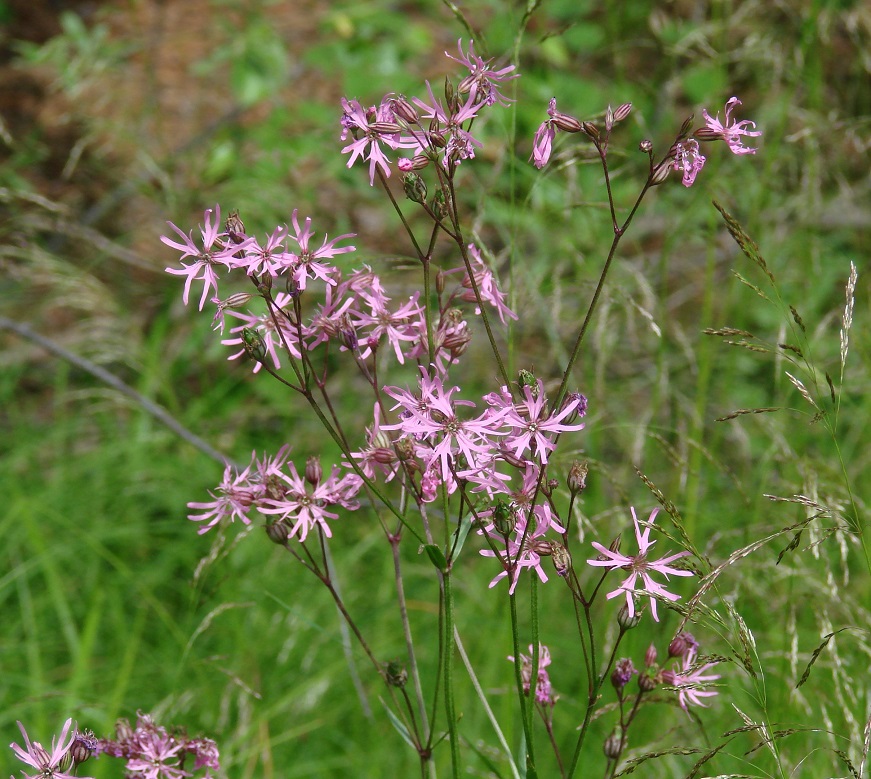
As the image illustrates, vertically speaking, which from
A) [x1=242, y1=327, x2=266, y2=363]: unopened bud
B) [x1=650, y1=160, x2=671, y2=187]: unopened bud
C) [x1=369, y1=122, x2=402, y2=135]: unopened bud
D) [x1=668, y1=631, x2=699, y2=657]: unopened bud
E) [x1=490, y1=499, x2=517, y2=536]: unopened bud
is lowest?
[x1=668, y1=631, x2=699, y2=657]: unopened bud

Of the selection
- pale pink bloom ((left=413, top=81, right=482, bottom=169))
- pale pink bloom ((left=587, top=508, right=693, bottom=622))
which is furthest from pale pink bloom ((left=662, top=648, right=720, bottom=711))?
pale pink bloom ((left=413, top=81, right=482, bottom=169))

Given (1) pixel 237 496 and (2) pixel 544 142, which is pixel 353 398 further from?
(2) pixel 544 142

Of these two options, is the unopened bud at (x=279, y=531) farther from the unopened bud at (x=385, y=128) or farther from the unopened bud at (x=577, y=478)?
the unopened bud at (x=385, y=128)

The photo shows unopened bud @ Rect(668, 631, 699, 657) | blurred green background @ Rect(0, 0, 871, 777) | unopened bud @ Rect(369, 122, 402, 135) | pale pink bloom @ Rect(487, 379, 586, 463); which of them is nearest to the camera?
pale pink bloom @ Rect(487, 379, 586, 463)

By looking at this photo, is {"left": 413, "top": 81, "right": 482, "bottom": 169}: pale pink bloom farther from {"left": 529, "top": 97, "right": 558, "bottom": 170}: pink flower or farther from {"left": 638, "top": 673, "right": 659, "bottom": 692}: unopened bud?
{"left": 638, "top": 673, "right": 659, "bottom": 692}: unopened bud

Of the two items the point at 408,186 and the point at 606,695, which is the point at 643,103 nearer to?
the point at 606,695

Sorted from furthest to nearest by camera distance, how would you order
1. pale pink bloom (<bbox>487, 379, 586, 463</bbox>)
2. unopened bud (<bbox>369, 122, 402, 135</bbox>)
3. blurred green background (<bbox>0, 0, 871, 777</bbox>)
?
blurred green background (<bbox>0, 0, 871, 777</bbox>)
unopened bud (<bbox>369, 122, 402, 135</bbox>)
pale pink bloom (<bbox>487, 379, 586, 463</bbox>)
